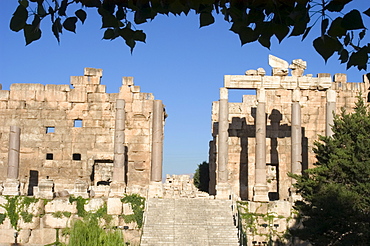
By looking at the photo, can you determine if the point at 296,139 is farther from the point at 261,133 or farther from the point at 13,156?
the point at 13,156

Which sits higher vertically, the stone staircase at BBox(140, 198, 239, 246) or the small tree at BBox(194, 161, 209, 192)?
the small tree at BBox(194, 161, 209, 192)

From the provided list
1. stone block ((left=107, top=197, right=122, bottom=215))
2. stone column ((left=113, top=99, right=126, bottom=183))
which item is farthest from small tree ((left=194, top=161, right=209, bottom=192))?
stone block ((left=107, top=197, right=122, bottom=215))

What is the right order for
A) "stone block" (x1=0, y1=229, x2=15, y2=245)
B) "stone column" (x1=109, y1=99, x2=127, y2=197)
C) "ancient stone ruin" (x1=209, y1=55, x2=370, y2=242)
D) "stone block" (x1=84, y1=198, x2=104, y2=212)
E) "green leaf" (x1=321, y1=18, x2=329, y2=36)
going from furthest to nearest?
"ancient stone ruin" (x1=209, y1=55, x2=370, y2=242), "stone column" (x1=109, y1=99, x2=127, y2=197), "stone block" (x1=84, y1=198, x2=104, y2=212), "stone block" (x1=0, y1=229, x2=15, y2=245), "green leaf" (x1=321, y1=18, x2=329, y2=36)

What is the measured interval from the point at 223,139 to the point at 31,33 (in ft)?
83.0

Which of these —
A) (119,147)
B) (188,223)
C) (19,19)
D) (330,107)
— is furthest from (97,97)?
(19,19)

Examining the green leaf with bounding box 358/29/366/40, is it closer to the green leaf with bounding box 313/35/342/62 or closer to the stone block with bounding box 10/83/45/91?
the green leaf with bounding box 313/35/342/62

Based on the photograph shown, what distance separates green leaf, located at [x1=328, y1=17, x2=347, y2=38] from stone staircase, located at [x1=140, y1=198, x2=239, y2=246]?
19616mm

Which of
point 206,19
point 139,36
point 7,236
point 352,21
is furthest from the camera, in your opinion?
point 7,236

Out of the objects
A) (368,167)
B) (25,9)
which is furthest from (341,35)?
(368,167)

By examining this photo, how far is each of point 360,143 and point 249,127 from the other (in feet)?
35.9

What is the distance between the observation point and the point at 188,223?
2675 centimetres

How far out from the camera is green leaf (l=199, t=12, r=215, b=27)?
6504mm

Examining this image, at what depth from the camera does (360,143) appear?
25.1 metres

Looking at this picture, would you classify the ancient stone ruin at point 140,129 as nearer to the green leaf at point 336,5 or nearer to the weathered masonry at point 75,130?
the weathered masonry at point 75,130
